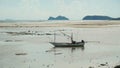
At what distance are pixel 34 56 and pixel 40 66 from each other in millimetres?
7224

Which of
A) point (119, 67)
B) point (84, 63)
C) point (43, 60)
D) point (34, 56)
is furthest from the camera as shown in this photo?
point (34, 56)

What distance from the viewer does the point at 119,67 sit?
22438 millimetres

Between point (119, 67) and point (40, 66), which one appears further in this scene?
point (40, 66)

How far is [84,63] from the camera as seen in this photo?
29.4 m

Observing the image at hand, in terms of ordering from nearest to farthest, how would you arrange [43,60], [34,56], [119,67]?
[119,67] < [43,60] < [34,56]

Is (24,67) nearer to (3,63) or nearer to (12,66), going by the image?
(12,66)

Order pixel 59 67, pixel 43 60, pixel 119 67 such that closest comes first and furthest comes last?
pixel 119 67
pixel 59 67
pixel 43 60

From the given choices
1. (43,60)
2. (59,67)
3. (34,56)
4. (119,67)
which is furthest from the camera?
(34,56)

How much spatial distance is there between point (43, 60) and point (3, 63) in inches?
176

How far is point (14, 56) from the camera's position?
35.3 m

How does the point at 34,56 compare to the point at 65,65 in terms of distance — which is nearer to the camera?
the point at 65,65

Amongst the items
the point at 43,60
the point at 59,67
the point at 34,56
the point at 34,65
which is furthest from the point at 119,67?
the point at 34,56

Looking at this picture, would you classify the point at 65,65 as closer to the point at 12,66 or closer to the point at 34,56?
the point at 12,66

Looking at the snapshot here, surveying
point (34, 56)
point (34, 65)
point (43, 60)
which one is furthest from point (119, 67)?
point (34, 56)
